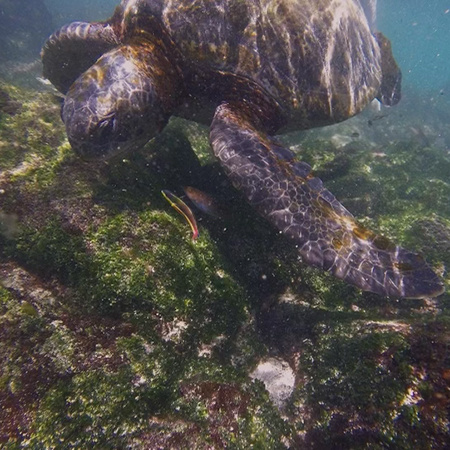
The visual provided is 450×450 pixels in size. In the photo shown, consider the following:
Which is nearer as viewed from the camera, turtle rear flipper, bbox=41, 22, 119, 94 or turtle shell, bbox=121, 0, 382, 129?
turtle shell, bbox=121, 0, 382, 129

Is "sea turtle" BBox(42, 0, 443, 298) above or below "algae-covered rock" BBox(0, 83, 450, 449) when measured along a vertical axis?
above

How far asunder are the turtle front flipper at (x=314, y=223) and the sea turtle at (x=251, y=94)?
0.05ft

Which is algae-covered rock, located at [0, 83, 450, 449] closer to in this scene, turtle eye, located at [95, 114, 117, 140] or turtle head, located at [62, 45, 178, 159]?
turtle head, located at [62, 45, 178, 159]

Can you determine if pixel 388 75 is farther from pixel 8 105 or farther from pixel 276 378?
pixel 8 105

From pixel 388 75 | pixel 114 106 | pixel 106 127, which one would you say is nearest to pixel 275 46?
pixel 114 106

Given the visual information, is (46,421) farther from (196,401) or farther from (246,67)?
(246,67)

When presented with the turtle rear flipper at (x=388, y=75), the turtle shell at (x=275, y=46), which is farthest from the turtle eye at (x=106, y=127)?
the turtle rear flipper at (x=388, y=75)

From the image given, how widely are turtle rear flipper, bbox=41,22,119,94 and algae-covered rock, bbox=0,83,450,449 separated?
2.46 metres

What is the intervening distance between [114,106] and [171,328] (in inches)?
116

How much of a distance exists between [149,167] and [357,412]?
13.8 feet

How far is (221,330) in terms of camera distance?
12.8ft

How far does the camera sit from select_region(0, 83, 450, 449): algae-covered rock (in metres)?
2.71

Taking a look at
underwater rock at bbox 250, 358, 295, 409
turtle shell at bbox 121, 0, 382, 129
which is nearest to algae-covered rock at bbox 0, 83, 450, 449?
underwater rock at bbox 250, 358, 295, 409

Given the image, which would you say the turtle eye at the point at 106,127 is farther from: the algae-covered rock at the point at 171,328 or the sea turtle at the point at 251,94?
the algae-covered rock at the point at 171,328
